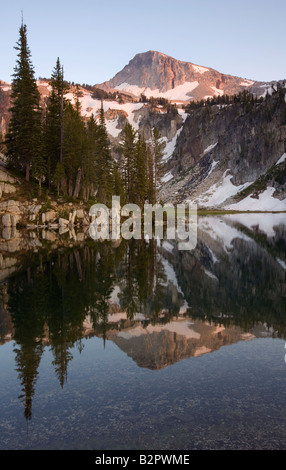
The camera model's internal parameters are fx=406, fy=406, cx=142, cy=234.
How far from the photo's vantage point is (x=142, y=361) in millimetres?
11008

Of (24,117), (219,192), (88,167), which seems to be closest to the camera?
(24,117)

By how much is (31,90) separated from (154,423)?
205 feet

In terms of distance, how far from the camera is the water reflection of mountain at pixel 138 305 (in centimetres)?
1204

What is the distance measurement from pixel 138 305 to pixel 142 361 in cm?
601

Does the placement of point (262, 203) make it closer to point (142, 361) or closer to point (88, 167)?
point (88, 167)

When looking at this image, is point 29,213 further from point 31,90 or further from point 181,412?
point 181,412

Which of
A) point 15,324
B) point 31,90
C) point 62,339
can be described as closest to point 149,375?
point 62,339

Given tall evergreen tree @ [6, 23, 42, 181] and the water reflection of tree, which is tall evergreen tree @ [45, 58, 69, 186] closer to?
tall evergreen tree @ [6, 23, 42, 181]

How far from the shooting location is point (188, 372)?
→ 398 inches

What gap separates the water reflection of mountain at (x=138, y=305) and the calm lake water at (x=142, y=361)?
57mm

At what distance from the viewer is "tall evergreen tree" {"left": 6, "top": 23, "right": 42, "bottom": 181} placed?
59781 millimetres

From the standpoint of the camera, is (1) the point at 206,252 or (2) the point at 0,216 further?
(2) the point at 0,216

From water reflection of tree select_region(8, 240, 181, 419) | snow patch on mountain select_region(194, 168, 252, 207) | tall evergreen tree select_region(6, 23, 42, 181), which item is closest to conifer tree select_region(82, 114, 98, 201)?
tall evergreen tree select_region(6, 23, 42, 181)

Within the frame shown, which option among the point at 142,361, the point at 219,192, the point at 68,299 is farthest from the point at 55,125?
the point at 219,192
